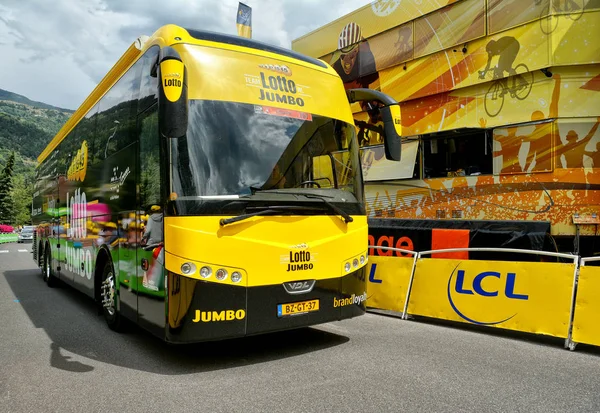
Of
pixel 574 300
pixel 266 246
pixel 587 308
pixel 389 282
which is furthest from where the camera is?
pixel 389 282

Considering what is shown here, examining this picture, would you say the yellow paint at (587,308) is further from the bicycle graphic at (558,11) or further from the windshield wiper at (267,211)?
the bicycle graphic at (558,11)

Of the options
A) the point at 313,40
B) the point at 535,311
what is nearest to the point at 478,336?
the point at 535,311

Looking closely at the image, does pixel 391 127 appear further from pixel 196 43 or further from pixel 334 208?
pixel 196 43

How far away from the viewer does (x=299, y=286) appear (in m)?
5.37

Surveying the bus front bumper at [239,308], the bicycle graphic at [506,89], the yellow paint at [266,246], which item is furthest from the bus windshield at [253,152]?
the bicycle graphic at [506,89]

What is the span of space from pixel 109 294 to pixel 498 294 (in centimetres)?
530

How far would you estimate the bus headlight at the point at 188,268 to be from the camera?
4.73 meters

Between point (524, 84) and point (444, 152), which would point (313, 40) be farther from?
point (524, 84)

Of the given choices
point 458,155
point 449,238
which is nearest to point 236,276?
point 449,238

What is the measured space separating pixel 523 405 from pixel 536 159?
31.6ft

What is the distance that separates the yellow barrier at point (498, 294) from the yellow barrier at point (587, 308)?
0.37 ft

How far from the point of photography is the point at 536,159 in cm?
1237

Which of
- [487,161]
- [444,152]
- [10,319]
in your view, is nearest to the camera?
[10,319]

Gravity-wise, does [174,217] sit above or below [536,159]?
below
